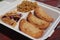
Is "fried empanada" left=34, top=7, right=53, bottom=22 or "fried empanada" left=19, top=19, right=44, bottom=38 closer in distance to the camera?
"fried empanada" left=19, top=19, right=44, bottom=38

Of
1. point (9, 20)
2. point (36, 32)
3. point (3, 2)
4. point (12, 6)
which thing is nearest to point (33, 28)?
point (36, 32)

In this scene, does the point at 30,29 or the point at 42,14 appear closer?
the point at 30,29

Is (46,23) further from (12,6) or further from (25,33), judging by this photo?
(12,6)
